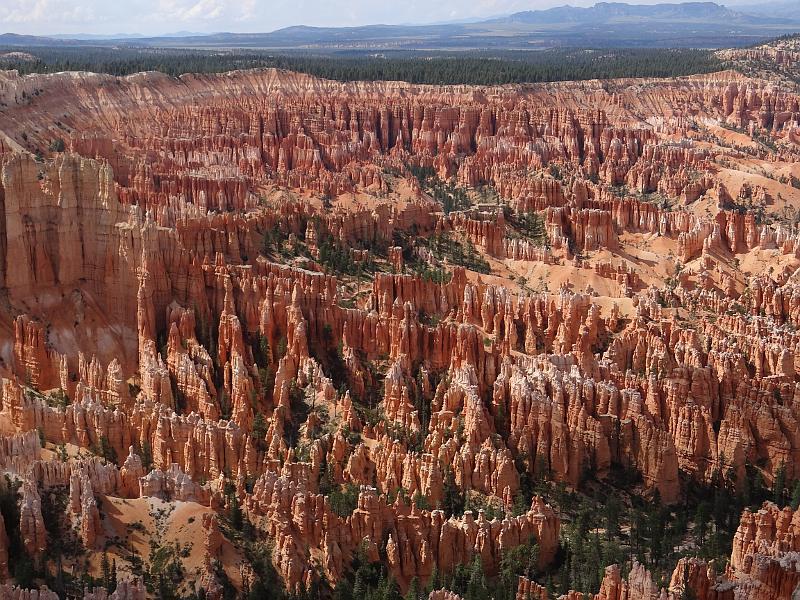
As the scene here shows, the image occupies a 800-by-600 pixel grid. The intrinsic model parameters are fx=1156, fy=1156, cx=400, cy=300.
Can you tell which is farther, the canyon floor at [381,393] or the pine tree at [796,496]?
the pine tree at [796,496]

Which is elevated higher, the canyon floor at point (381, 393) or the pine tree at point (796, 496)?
the canyon floor at point (381, 393)

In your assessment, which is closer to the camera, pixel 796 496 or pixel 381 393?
pixel 796 496

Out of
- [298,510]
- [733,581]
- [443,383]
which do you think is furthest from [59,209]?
[733,581]

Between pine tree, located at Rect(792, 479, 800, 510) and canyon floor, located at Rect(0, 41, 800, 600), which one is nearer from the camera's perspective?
canyon floor, located at Rect(0, 41, 800, 600)

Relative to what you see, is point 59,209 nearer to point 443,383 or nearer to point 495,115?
point 443,383

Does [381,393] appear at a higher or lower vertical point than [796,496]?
higher

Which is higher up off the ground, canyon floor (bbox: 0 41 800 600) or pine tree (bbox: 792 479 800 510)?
canyon floor (bbox: 0 41 800 600)

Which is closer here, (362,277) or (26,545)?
(26,545)

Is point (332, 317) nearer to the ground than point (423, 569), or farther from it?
farther from it
